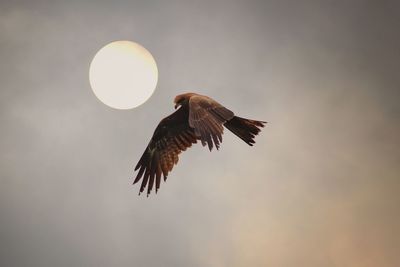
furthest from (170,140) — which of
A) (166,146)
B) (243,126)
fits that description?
(243,126)

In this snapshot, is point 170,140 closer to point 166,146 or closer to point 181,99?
point 166,146

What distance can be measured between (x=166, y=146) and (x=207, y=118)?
0.84m

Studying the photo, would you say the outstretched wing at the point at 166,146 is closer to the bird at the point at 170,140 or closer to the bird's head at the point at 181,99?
the bird at the point at 170,140

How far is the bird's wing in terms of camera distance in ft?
7.68

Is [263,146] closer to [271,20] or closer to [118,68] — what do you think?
[271,20]

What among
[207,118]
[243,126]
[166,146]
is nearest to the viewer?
[207,118]

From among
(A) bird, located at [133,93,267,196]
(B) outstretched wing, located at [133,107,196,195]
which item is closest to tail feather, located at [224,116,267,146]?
(A) bird, located at [133,93,267,196]

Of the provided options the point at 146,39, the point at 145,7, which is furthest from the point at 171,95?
the point at 145,7

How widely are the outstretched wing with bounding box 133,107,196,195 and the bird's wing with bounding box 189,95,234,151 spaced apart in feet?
1.89

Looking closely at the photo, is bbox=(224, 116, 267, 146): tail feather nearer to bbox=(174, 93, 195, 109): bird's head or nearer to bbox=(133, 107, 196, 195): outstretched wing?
bbox=(174, 93, 195, 109): bird's head

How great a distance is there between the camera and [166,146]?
324 cm

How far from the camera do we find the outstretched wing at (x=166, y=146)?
3.16 metres

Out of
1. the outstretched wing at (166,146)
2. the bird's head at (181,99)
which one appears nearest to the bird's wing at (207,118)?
the bird's head at (181,99)

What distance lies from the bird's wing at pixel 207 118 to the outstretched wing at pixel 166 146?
0.58 m
